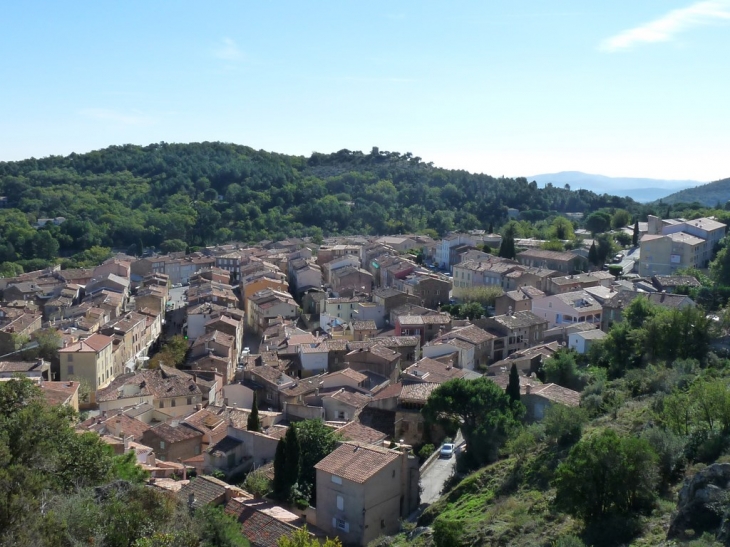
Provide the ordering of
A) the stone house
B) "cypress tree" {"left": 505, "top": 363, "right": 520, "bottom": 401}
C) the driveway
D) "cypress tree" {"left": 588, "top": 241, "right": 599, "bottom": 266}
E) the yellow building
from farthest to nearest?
"cypress tree" {"left": 588, "top": 241, "right": 599, "bottom": 266} → the yellow building → "cypress tree" {"left": 505, "top": 363, "right": 520, "bottom": 401} → the driveway → the stone house

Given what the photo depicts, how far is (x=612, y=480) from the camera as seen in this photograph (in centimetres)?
1290

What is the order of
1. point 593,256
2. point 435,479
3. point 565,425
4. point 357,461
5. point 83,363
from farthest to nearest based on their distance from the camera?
point 593,256
point 83,363
point 435,479
point 357,461
point 565,425

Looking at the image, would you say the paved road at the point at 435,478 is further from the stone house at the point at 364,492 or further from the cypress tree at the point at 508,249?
the cypress tree at the point at 508,249

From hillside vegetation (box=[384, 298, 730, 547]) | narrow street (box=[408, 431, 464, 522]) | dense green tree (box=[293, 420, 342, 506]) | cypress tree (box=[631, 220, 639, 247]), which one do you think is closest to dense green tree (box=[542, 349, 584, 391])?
hillside vegetation (box=[384, 298, 730, 547])

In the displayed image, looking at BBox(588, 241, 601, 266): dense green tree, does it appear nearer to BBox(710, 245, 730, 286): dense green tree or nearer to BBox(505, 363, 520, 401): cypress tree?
BBox(710, 245, 730, 286): dense green tree

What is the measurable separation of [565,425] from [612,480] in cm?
410

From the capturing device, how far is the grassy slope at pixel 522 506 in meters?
13.0

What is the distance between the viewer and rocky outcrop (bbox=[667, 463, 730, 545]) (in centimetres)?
1084

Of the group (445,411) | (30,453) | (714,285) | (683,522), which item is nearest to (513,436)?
(445,411)

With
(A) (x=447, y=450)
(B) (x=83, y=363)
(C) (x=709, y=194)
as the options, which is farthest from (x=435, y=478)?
(C) (x=709, y=194)

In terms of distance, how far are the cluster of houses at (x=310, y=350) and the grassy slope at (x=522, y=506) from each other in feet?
5.49

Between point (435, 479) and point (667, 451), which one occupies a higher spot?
point (667, 451)

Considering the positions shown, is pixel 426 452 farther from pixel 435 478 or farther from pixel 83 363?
pixel 83 363

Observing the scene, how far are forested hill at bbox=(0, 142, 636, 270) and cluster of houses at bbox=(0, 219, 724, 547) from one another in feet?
61.9
